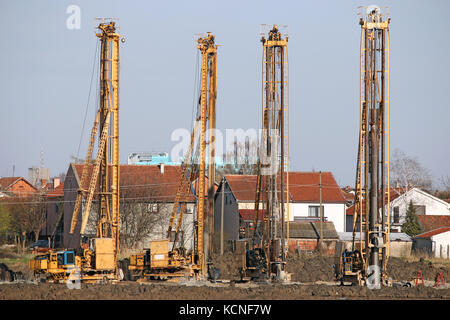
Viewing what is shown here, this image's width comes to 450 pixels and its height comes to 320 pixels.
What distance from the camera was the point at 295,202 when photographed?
56906 millimetres

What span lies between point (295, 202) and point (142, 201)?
1194cm

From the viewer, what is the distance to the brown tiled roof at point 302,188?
56594 mm

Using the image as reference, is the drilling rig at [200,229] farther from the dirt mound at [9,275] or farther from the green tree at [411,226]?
the green tree at [411,226]

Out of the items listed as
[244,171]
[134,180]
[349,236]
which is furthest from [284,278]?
[244,171]

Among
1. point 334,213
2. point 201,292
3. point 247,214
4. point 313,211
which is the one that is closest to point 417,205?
point 334,213

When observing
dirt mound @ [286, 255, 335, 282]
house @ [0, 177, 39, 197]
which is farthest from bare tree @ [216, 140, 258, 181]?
dirt mound @ [286, 255, 335, 282]

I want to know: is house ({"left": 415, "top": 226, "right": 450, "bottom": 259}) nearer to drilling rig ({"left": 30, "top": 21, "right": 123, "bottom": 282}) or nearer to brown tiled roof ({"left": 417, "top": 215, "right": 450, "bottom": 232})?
brown tiled roof ({"left": 417, "top": 215, "right": 450, "bottom": 232})

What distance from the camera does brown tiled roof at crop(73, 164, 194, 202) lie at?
53688 millimetres

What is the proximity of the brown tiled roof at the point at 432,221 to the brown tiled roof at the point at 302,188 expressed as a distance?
6.13m

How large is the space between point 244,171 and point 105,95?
55353 millimetres

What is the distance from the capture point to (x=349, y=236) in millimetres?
50500

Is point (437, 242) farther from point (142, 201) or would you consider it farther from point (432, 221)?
point (142, 201)

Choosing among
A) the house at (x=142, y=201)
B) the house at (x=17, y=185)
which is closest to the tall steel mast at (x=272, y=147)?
the house at (x=142, y=201)

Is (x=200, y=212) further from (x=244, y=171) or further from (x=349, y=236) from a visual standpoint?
(x=244, y=171)
